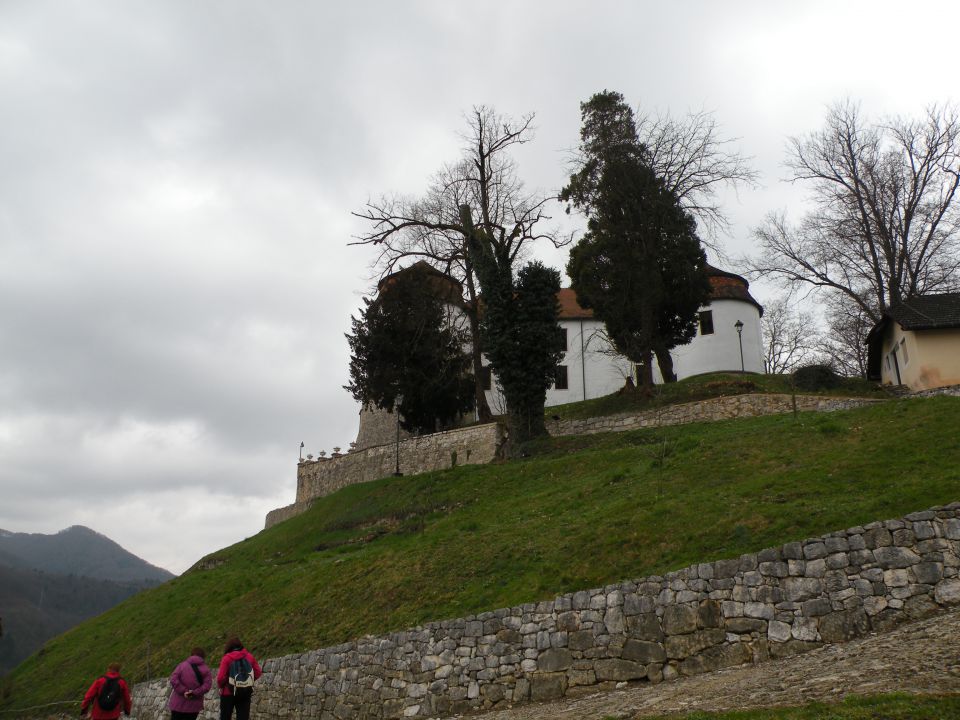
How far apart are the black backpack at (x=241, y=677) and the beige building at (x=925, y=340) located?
23771mm

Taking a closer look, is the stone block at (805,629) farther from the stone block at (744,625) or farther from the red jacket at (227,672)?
the red jacket at (227,672)

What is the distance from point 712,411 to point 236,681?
Answer: 66.6 feet

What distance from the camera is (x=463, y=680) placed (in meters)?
12.9

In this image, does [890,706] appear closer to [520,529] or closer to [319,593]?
[520,529]

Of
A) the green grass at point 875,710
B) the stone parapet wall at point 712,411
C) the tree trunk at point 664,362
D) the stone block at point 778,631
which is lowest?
the green grass at point 875,710

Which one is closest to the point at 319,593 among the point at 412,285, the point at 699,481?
the point at 699,481

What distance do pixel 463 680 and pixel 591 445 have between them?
15344 mm

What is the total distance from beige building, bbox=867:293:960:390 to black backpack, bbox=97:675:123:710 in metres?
25.3

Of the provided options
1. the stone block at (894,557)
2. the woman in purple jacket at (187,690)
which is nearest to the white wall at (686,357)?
the woman in purple jacket at (187,690)

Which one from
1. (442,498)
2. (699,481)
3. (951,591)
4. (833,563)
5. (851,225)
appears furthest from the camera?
(851,225)

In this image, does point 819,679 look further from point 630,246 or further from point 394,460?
point 394,460

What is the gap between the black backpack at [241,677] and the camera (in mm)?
11250

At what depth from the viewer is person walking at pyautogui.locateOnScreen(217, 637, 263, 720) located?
11266 mm

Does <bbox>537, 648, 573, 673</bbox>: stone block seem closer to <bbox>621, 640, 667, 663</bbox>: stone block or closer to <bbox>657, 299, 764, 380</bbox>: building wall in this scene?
<bbox>621, 640, 667, 663</bbox>: stone block
